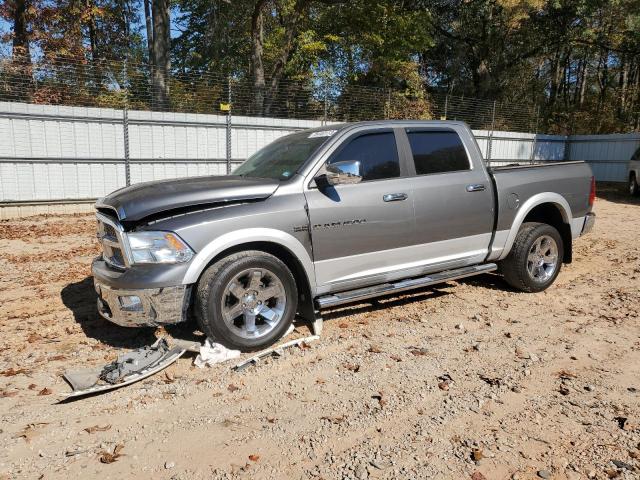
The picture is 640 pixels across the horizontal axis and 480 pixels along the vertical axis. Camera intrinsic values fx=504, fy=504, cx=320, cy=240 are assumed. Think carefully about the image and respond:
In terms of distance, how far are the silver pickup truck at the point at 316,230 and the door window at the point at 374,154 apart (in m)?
0.01

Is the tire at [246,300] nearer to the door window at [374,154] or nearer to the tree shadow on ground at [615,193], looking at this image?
the door window at [374,154]

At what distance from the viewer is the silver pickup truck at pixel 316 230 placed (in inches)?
154

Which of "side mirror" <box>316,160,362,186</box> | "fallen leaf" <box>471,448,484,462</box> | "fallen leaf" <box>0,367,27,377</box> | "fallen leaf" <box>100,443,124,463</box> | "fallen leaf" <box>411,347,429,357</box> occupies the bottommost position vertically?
"fallen leaf" <box>0,367,27,377</box>

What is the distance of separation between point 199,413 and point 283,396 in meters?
0.59

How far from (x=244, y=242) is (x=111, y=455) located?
1.79m

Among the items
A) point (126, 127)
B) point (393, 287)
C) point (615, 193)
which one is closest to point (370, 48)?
point (615, 193)

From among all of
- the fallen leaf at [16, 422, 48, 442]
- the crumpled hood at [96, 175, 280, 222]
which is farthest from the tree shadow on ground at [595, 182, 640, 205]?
the fallen leaf at [16, 422, 48, 442]

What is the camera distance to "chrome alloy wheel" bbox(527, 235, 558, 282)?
5.88m

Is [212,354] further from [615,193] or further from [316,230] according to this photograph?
[615,193]

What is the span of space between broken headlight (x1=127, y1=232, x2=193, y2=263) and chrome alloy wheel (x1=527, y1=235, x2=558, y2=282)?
3970 mm

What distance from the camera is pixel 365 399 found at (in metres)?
3.52

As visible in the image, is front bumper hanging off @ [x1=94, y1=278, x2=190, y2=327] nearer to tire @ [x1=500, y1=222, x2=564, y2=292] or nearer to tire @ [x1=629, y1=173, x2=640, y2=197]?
tire @ [x1=500, y1=222, x2=564, y2=292]

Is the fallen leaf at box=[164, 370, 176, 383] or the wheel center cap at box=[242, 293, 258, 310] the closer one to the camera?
the fallen leaf at box=[164, 370, 176, 383]

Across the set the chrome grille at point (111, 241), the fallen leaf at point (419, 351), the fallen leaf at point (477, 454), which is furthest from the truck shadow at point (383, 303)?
the fallen leaf at point (477, 454)
